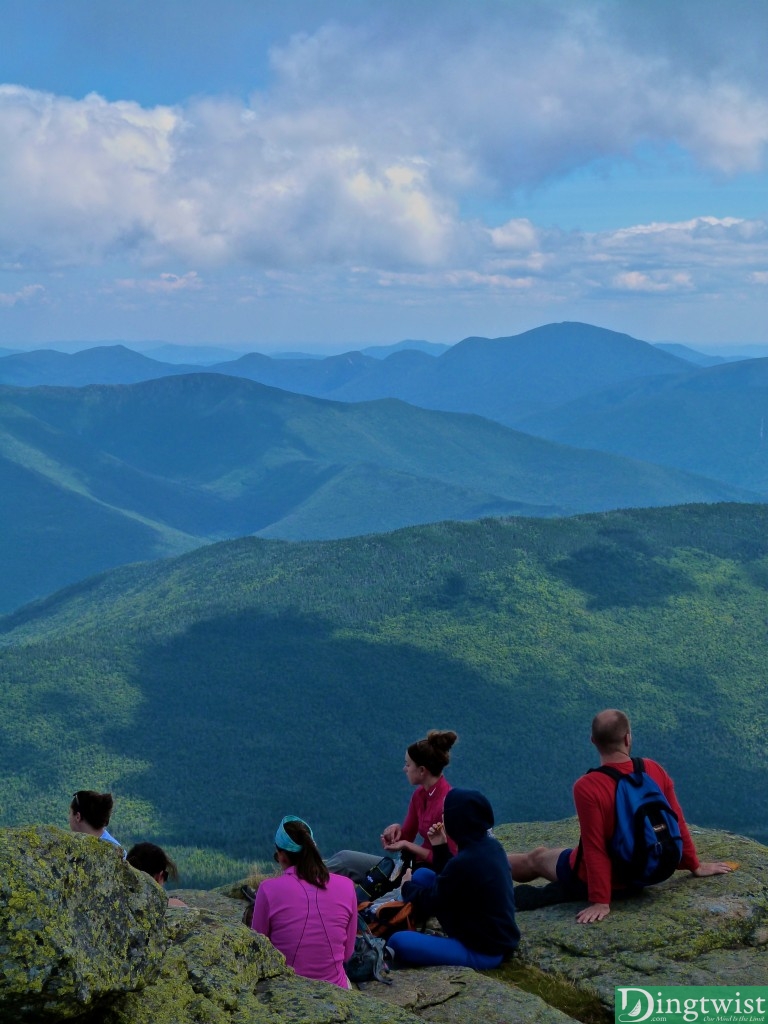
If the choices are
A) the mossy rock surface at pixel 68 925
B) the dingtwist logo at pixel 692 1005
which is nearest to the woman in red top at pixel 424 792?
the dingtwist logo at pixel 692 1005

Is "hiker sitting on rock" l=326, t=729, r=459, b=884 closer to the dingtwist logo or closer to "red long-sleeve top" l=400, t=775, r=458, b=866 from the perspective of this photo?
"red long-sleeve top" l=400, t=775, r=458, b=866

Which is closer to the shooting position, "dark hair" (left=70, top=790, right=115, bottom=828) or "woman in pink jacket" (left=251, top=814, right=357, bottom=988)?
"woman in pink jacket" (left=251, top=814, right=357, bottom=988)

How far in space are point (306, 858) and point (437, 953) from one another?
3.24 meters

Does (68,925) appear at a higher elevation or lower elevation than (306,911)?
higher

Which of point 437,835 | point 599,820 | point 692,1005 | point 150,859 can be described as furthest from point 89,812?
point 692,1005

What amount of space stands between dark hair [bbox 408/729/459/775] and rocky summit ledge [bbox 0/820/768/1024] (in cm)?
298

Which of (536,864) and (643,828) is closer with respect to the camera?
(643,828)

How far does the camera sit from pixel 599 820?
15656 millimetres

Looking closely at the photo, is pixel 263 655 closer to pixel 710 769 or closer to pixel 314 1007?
pixel 710 769

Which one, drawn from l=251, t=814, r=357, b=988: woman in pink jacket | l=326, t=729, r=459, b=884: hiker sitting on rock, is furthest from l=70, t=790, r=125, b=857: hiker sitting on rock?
l=326, t=729, r=459, b=884: hiker sitting on rock

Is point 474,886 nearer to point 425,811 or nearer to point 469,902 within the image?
point 469,902

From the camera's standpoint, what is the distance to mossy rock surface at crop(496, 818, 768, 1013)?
572 inches

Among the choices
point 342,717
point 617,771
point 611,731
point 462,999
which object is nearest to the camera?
point 462,999

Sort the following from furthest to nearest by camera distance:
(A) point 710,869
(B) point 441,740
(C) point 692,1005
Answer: (A) point 710,869, (B) point 441,740, (C) point 692,1005
